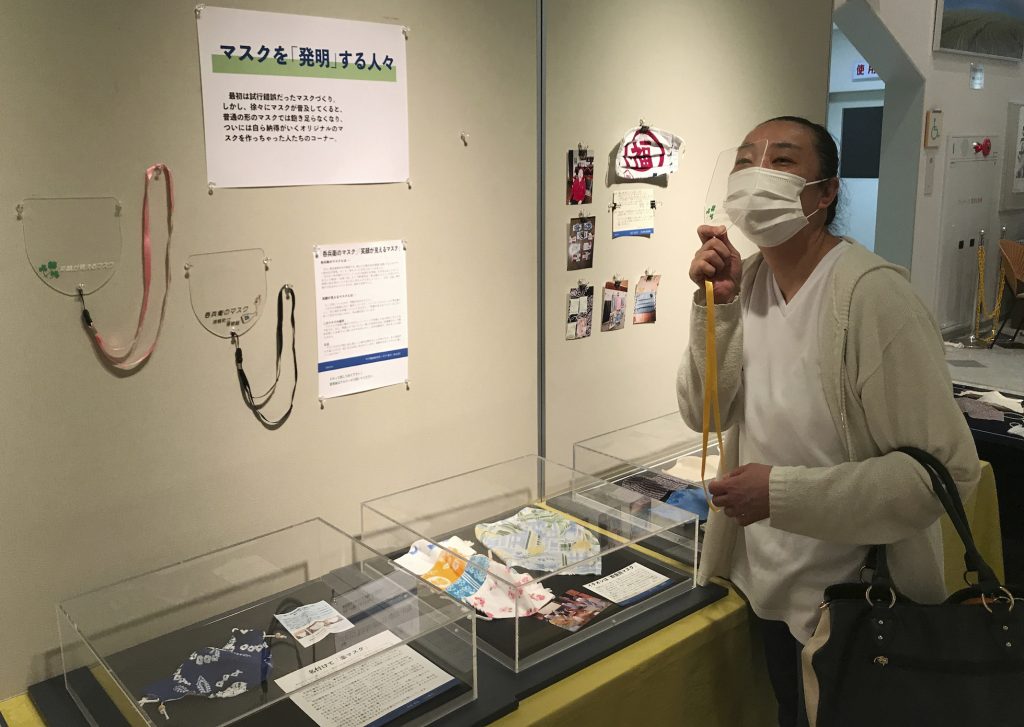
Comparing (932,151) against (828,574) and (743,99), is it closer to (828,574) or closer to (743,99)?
(743,99)

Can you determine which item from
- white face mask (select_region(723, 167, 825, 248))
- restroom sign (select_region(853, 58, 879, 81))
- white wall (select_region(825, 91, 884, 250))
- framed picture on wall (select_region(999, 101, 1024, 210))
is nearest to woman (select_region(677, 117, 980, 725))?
white face mask (select_region(723, 167, 825, 248))

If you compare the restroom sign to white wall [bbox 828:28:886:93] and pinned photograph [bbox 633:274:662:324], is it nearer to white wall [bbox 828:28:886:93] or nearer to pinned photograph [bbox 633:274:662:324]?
white wall [bbox 828:28:886:93]

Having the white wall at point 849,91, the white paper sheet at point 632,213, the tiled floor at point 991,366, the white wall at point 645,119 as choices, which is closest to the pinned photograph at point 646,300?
the white wall at point 645,119

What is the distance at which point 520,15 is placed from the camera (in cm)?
237

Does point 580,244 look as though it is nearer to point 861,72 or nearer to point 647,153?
point 647,153

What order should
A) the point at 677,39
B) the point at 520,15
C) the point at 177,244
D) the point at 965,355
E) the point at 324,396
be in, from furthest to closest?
the point at 965,355
the point at 677,39
the point at 520,15
the point at 324,396
the point at 177,244

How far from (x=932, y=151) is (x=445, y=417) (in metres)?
2.60

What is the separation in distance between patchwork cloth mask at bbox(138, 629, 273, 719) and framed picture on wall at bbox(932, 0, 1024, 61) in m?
3.43

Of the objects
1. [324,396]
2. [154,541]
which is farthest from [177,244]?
[154,541]

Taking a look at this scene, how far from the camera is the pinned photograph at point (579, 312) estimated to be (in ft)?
8.76

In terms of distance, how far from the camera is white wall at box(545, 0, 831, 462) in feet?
8.44

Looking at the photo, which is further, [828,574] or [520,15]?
[520,15]
